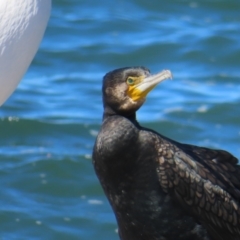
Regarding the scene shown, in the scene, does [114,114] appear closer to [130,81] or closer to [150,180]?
[130,81]

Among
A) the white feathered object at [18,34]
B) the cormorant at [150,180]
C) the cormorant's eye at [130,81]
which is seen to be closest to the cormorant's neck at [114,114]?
the cormorant at [150,180]

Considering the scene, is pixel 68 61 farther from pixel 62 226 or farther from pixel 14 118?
pixel 62 226

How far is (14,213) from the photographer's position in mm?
6066

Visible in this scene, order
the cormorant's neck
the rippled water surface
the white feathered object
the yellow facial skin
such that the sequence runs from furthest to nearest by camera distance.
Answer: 1. the rippled water surface
2. the cormorant's neck
3. the yellow facial skin
4. the white feathered object

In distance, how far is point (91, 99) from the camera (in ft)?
24.8

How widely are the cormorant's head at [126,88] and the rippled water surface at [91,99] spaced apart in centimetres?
221

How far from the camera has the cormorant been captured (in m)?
3.79

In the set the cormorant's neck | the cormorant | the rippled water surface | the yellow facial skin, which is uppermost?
the rippled water surface

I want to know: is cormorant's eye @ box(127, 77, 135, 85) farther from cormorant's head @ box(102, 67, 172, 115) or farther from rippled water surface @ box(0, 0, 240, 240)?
rippled water surface @ box(0, 0, 240, 240)

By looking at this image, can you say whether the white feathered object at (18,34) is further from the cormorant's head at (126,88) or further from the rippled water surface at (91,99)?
the rippled water surface at (91,99)

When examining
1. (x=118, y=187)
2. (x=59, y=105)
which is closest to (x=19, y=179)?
(x=59, y=105)

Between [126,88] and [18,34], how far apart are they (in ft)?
4.00

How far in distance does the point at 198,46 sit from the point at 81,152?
2.26 meters

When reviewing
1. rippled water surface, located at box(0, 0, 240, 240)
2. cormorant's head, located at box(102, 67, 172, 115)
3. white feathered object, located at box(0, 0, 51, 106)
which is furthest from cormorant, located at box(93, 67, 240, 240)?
rippled water surface, located at box(0, 0, 240, 240)
